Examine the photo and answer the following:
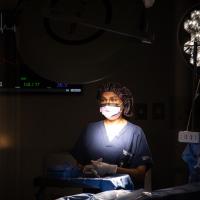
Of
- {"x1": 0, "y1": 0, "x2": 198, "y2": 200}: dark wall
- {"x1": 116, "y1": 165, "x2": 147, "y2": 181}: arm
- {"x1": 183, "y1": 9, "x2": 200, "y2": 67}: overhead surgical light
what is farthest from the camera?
{"x1": 0, "y1": 0, "x2": 198, "y2": 200}: dark wall

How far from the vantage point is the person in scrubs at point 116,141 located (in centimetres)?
214

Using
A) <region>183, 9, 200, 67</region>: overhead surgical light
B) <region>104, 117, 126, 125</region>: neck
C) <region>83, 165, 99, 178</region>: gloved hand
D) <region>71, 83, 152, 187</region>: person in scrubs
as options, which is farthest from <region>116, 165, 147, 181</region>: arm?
<region>183, 9, 200, 67</region>: overhead surgical light

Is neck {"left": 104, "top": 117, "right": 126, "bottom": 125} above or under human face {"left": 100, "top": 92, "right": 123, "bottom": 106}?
under

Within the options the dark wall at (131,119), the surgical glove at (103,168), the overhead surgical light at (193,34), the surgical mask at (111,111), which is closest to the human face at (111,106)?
the surgical mask at (111,111)

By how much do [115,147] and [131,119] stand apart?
251 mm

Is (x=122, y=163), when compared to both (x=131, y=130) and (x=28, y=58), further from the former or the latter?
(x=28, y=58)

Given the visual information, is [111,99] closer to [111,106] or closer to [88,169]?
[111,106]

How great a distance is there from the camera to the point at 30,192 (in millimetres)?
2533

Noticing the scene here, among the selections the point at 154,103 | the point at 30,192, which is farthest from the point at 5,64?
the point at 154,103

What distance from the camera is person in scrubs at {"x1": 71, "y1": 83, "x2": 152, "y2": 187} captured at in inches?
84.2

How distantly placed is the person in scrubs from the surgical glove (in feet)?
0.05

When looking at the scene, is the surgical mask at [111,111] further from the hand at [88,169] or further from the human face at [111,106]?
the hand at [88,169]

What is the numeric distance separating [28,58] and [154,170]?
5.46 feet

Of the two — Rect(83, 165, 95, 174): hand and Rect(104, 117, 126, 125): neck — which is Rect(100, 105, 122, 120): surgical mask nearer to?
Rect(104, 117, 126, 125): neck
